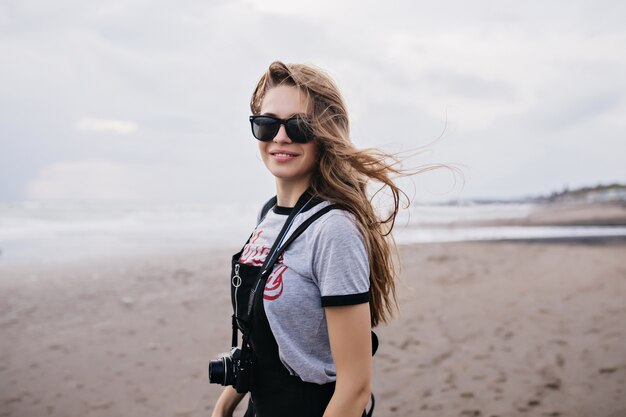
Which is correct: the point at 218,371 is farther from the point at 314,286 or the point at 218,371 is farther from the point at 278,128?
the point at 278,128

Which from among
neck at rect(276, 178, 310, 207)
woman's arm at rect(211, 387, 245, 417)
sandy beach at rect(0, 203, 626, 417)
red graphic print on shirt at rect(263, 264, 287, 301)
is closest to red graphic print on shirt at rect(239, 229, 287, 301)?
red graphic print on shirt at rect(263, 264, 287, 301)

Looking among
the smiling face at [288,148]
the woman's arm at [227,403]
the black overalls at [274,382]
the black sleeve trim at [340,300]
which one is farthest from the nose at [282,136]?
the woman's arm at [227,403]

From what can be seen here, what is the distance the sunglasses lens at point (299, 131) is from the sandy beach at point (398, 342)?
370cm

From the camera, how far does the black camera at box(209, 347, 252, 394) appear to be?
5.69 feet

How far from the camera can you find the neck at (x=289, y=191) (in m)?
1.83

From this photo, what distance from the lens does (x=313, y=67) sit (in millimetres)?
1851

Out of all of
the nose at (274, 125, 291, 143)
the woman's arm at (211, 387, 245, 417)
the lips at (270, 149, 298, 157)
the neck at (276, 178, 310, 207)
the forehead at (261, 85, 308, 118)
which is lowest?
the woman's arm at (211, 387, 245, 417)

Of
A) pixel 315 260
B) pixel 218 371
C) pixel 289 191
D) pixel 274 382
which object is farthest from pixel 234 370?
pixel 289 191

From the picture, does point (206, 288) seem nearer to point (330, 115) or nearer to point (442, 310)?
point (442, 310)

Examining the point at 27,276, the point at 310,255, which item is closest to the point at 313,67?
the point at 310,255

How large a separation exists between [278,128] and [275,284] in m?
0.62

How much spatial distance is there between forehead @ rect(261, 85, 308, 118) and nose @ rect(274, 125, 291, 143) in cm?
6

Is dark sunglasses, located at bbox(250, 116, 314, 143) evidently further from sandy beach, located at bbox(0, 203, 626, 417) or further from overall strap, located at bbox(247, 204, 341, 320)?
sandy beach, located at bbox(0, 203, 626, 417)

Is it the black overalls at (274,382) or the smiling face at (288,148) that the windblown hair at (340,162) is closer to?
the smiling face at (288,148)
